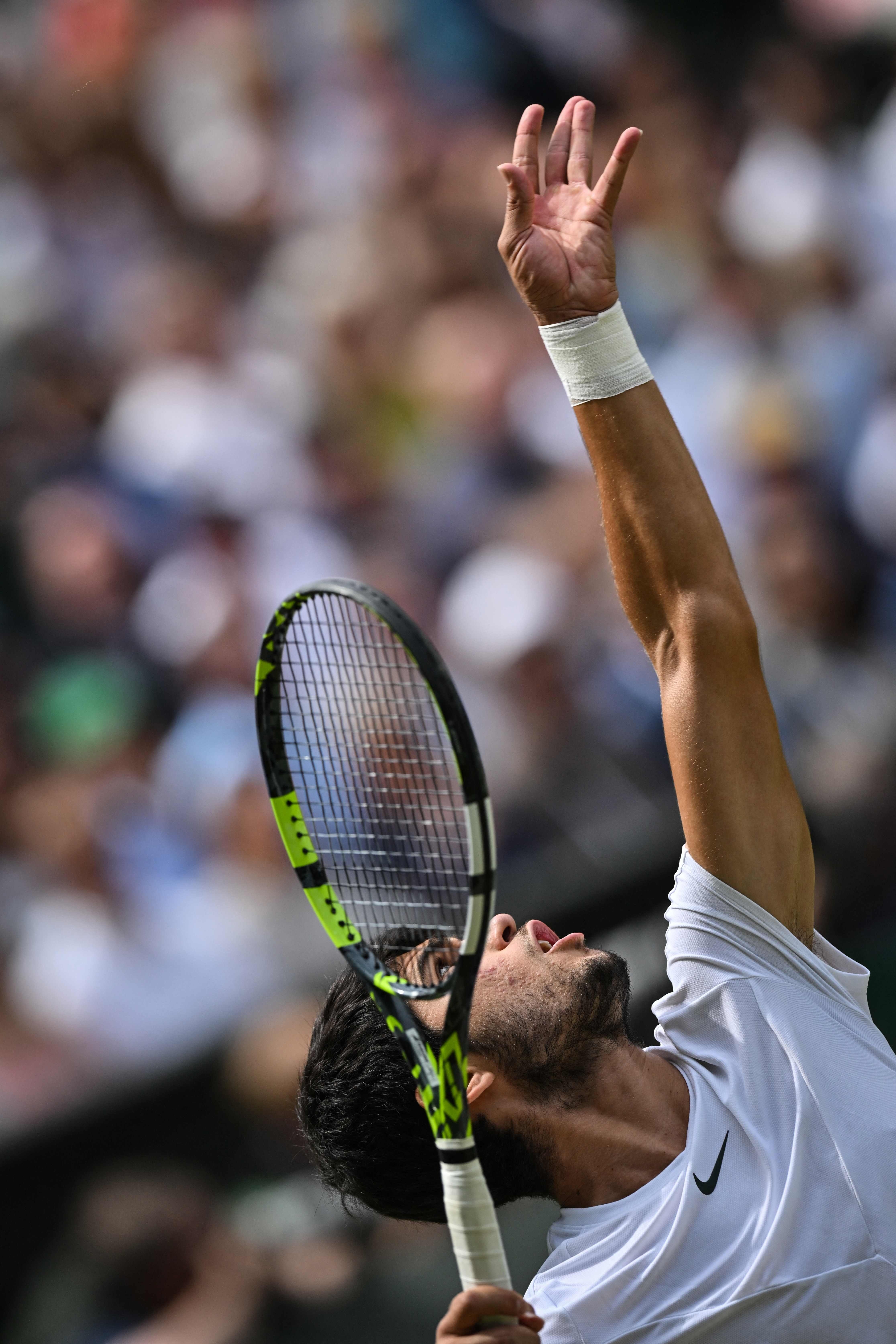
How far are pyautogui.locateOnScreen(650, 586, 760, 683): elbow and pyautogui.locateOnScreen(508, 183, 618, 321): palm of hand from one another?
17.1 inches

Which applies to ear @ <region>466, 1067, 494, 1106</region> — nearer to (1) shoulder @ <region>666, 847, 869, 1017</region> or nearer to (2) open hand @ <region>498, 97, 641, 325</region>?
(1) shoulder @ <region>666, 847, 869, 1017</region>

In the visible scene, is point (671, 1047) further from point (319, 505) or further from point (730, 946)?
point (319, 505)

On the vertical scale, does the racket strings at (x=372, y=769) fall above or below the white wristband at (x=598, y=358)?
below

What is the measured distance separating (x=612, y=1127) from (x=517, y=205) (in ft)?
4.03

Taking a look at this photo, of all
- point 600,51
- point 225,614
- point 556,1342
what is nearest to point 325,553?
point 225,614

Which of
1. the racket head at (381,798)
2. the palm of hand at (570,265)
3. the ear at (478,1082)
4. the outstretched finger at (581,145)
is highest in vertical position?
the outstretched finger at (581,145)

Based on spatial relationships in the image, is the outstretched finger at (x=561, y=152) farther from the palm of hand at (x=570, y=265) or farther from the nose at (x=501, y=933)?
the nose at (x=501, y=933)

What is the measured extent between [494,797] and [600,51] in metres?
2.18

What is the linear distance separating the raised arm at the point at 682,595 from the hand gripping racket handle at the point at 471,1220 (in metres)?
0.49

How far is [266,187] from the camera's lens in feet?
11.2

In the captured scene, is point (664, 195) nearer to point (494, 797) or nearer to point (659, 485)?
point (494, 797)

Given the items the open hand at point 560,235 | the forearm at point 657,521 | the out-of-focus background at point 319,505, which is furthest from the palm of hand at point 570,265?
the out-of-focus background at point 319,505

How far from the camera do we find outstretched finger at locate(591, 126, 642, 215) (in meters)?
1.64

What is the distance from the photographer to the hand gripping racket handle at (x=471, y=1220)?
1.26 metres
